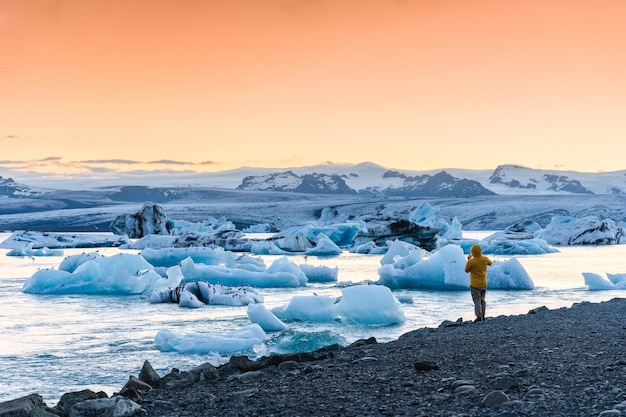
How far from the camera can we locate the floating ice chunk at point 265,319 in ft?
31.0

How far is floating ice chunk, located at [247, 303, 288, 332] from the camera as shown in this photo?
9461 mm

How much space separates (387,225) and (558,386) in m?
27.4

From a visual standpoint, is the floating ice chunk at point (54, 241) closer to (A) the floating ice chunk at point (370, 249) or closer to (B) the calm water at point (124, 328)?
(A) the floating ice chunk at point (370, 249)

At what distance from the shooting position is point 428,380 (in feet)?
16.0

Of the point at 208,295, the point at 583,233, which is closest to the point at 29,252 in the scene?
the point at 208,295

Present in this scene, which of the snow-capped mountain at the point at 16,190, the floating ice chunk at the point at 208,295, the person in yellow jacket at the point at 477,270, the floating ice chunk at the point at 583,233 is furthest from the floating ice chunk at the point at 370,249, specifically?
the snow-capped mountain at the point at 16,190

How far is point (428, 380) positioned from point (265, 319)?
4791mm

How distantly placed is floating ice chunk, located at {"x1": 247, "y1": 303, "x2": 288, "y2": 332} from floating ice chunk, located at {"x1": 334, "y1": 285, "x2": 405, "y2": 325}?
1087 mm

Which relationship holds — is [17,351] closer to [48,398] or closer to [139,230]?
[48,398]

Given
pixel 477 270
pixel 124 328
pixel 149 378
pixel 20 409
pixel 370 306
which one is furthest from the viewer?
pixel 370 306

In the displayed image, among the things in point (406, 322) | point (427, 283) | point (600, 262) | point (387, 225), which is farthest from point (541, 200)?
point (406, 322)

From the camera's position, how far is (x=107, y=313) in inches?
457

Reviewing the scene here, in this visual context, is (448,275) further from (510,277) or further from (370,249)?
(370,249)

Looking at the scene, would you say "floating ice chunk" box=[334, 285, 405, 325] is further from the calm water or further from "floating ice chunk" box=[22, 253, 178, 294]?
"floating ice chunk" box=[22, 253, 178, 294]
